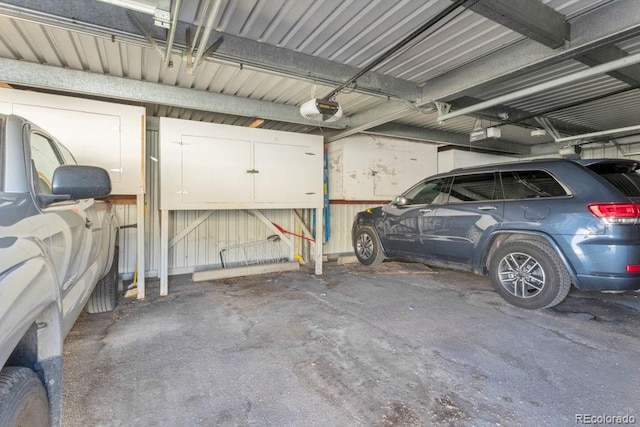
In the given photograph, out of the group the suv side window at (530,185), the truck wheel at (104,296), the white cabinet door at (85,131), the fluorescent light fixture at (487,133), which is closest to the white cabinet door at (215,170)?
the white cabinet door at (85,131)

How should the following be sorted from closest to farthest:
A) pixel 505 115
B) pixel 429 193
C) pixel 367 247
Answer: pixel 429 193, pixel 505 115, pixel 367 247

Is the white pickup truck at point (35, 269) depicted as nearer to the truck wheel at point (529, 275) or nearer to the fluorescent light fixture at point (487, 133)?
the truck wheel at point (529, 275)

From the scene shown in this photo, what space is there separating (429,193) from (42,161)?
444 centimetres

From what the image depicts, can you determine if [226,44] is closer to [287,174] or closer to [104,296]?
[287,174]

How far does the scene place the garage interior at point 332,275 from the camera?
6.39 feet

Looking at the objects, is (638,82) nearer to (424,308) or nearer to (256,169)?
(424,308)

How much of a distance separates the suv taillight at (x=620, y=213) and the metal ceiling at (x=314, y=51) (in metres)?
1.41

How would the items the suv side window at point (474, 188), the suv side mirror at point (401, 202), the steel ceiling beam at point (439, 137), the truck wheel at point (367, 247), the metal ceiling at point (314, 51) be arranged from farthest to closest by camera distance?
the steel ceiling beam at point (439, 137) < the truck wheel at point (367, 247) < the suv side mirror at point (401, 202) < the suv side window at point (474, 188) < the metal ceiling at point (314, 51)

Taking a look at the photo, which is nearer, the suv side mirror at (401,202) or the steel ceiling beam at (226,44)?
the steel ceiling beam at (226,44)

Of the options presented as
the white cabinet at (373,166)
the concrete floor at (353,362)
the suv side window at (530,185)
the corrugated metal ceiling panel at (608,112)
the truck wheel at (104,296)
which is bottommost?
the concrete floor at (353,362)

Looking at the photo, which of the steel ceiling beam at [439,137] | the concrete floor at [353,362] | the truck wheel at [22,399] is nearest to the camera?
the truck wheel at [22,399]

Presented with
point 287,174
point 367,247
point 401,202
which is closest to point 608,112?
point 401,202

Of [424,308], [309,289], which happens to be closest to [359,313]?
[424,308]

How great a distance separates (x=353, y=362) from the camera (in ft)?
7.69
